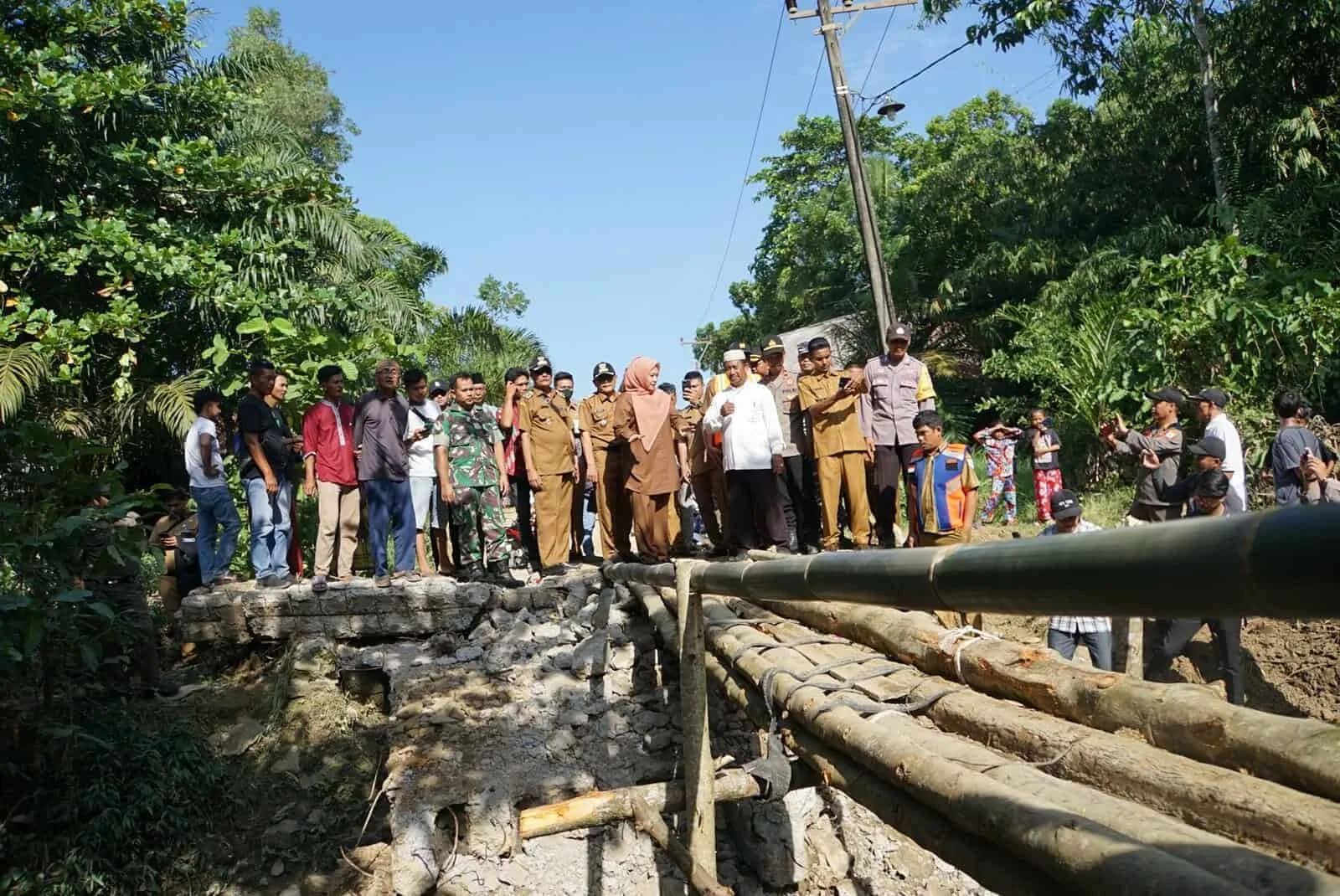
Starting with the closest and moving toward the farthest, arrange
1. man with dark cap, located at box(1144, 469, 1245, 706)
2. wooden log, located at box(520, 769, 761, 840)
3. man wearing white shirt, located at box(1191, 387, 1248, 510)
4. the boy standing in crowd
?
wooden log, located at box(520, 769, 761, 840) < man with dark cap, located at box(1144, 469, 1245, 706) < man wearing white shirt, located at box(1191, 387, 1248, 510) < the boy standing in crowd

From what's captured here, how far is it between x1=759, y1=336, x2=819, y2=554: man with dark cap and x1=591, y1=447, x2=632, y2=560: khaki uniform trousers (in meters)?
1.33

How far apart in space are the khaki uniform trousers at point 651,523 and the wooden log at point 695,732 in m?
4.52

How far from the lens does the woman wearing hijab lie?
25.9ft

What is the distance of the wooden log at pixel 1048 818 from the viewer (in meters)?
1.48

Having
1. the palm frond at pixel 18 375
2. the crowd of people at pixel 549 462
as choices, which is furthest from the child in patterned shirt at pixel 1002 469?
the palm frond at pixel 18 375

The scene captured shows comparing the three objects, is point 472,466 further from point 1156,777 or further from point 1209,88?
point 1209,88

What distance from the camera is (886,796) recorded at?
96.1 inches

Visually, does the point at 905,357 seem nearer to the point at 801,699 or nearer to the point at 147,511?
the point at 801,699

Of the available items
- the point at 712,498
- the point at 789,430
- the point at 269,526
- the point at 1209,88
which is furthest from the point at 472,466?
the point at 1209,88

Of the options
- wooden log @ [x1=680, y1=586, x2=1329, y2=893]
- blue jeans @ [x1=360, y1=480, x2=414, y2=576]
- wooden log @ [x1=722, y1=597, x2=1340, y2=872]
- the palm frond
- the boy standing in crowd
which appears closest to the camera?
wooden log @ [x1=680, y1=586, x2=1329, y2=893]

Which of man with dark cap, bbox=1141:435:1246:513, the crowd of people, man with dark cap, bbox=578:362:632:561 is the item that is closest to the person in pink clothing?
the crowd of people

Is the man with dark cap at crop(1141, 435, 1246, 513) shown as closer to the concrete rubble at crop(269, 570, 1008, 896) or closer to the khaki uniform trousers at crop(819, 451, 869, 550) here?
the khaki uniform trousers at crop(819, 451, 869, 550)

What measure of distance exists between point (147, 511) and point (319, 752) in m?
3.35

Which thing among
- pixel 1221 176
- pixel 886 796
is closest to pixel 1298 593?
pixel 886 796
